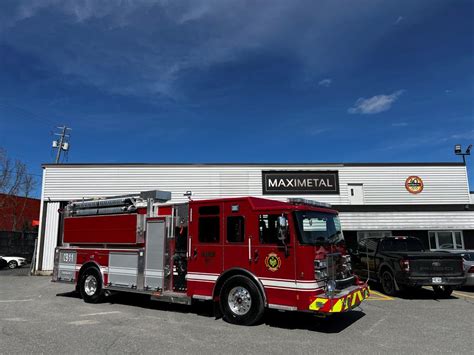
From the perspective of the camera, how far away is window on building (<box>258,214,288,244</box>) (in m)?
7.39

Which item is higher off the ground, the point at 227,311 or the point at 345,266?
the point at 345,266

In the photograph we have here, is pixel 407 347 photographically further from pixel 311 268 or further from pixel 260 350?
pixel 260 350

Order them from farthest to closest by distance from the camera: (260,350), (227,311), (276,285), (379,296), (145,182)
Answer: (145,182)
(379,296)
(227,311)
(276,285)
(260,350)

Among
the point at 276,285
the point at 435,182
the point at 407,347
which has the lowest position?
the point at 407,347

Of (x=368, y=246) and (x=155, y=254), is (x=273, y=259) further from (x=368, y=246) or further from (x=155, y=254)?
(x=368, y=246)

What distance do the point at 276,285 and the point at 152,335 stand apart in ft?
7.95

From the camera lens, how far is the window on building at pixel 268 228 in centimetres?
739

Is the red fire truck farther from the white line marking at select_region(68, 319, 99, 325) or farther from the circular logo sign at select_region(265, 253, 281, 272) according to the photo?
the white line marking at select_region(68, 319, 99, 325)

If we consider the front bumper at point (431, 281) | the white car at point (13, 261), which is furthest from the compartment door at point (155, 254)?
the white car at point (13, 261)

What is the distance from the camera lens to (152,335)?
680 centimetres

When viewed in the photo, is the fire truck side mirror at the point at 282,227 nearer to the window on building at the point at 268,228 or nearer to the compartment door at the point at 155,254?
the window on building at the point at 268,228

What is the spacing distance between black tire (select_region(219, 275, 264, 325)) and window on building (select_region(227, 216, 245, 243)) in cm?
76

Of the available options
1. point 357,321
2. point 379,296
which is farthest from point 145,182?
point 357,321

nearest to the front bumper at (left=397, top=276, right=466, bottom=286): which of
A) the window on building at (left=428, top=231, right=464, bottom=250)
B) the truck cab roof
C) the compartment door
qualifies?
the truck cab roof
